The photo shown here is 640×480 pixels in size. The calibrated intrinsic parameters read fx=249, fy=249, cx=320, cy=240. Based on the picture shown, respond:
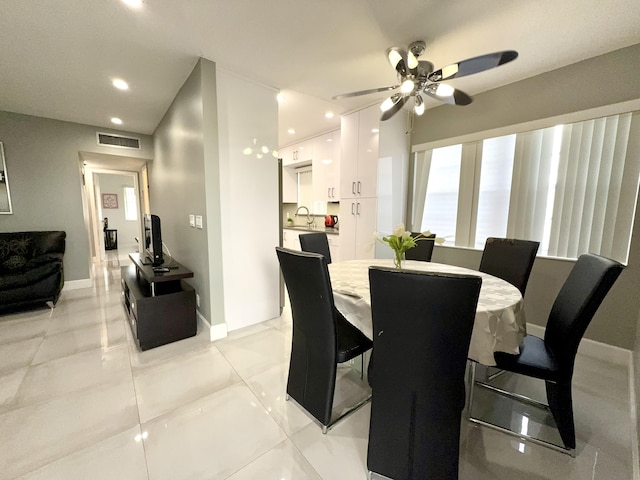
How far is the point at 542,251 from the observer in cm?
246

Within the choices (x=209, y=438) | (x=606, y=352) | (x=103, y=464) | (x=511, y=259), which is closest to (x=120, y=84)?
(x=103, y=464)

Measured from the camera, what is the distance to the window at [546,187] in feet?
6.74

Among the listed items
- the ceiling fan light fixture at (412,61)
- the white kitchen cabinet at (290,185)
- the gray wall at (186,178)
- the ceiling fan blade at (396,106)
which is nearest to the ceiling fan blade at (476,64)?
the ceiling fan light fixture at (412,61)

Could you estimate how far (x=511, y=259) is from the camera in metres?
2.06

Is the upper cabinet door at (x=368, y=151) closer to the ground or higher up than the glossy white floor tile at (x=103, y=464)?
higher up

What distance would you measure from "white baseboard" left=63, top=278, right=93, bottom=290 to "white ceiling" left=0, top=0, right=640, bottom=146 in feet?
8.51

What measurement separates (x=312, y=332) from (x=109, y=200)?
9.59 metres

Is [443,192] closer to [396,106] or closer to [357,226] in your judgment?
[357,226]

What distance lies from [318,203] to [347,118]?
1572 millimetres

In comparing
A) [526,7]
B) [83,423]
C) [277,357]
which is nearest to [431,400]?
[277,357]

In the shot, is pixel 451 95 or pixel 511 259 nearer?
pixel 451 95

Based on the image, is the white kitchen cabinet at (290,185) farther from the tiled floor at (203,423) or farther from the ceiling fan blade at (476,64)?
the ceiling fan blade at (476,64)

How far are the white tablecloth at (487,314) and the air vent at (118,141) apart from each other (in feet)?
14.6

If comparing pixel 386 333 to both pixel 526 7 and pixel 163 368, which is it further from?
pixel 526 7
